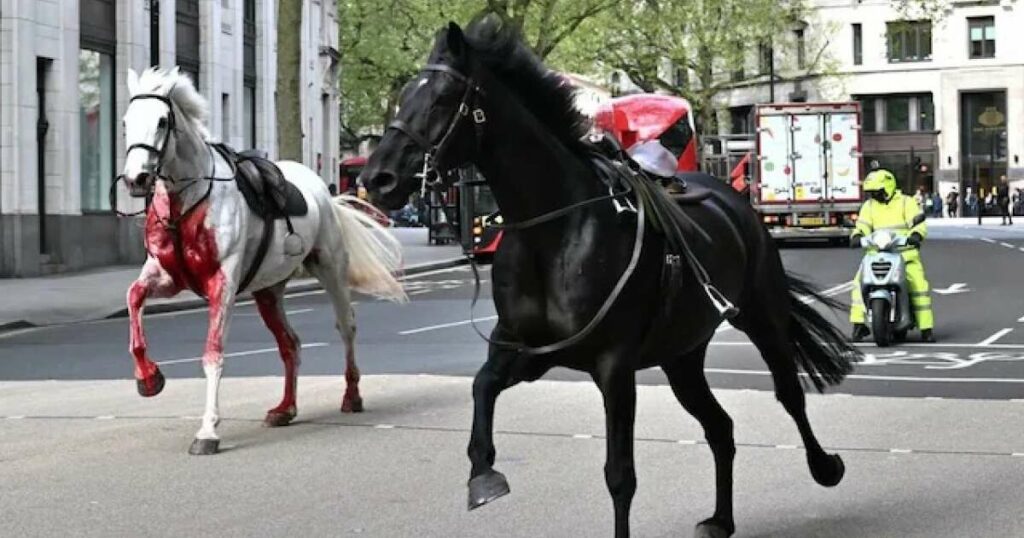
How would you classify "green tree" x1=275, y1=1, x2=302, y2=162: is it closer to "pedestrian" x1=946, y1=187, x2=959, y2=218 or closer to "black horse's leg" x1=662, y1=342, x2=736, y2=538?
"black horse's leg" x1=662, y1=342, x2=736, y2=538

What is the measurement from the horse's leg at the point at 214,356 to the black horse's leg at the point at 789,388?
357 cm

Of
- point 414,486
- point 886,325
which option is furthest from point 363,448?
point 886,325

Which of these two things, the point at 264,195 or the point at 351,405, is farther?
the point at 351,405

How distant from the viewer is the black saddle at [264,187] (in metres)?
10.5

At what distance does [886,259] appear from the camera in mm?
16859

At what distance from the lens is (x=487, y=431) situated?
6.07 meters

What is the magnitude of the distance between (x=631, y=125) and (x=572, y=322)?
32911 millimetres

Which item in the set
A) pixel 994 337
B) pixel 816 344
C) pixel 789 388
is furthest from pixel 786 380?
pixel 994 337

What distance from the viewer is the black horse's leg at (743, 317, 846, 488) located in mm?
7414

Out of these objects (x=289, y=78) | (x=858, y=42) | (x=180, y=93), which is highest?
(x=858, y=42)

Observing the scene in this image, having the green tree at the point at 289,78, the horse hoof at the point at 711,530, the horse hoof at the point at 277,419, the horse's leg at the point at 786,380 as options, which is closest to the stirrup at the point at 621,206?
the horse's leg at the point at 786,380

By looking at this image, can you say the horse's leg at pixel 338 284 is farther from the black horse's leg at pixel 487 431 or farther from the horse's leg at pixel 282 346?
the black horse's leg at pixel 487 431

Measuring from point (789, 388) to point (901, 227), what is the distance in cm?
1007

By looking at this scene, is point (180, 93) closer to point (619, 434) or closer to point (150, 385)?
point (150, 385)
